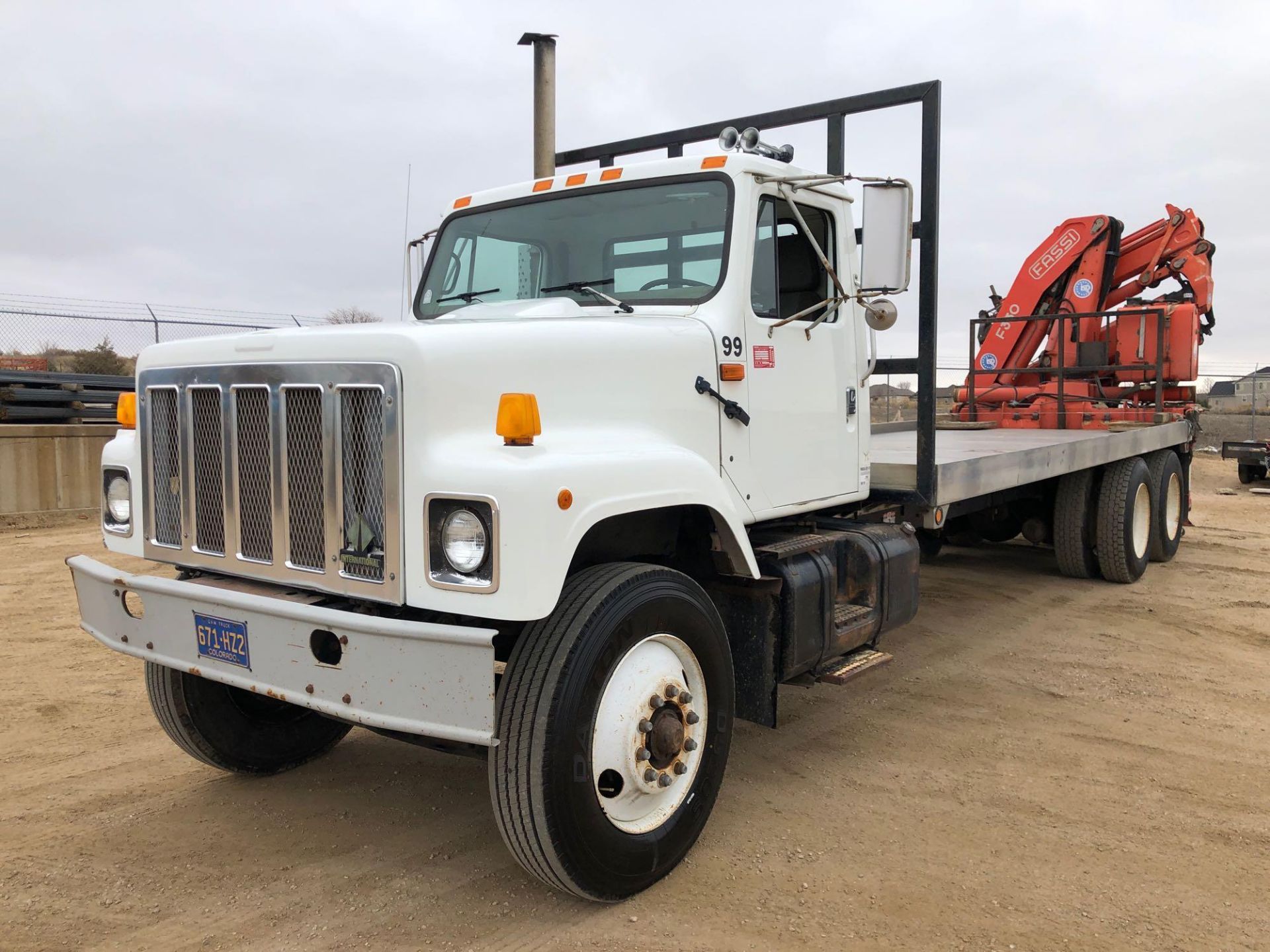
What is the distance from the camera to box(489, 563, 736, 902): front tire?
2.76 m

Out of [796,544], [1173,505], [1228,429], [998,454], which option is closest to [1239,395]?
[1228,429]

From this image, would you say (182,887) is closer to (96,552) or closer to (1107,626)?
(1107,626)

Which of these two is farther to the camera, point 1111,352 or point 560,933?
point 1111,352

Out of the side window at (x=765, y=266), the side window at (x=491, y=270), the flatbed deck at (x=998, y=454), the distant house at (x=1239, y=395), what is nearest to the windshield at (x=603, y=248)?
the side window at (x=491, y=270)

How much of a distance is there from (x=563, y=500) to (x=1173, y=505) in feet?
27.8

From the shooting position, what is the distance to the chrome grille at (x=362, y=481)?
2.80 m

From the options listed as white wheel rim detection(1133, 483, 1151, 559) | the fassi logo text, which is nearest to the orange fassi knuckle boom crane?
the fassi logo text

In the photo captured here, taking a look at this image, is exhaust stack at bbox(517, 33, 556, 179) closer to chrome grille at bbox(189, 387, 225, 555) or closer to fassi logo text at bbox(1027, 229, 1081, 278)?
chrome grille at bbox(189, 387, 225, 555)

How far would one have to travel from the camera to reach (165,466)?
3455 mm

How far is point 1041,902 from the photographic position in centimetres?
308

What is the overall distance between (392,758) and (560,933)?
1.67 m

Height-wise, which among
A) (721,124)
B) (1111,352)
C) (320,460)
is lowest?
(320,460)

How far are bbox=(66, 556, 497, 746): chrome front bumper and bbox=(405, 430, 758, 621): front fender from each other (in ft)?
0.35

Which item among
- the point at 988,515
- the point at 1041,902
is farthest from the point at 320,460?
the point at 988,515
